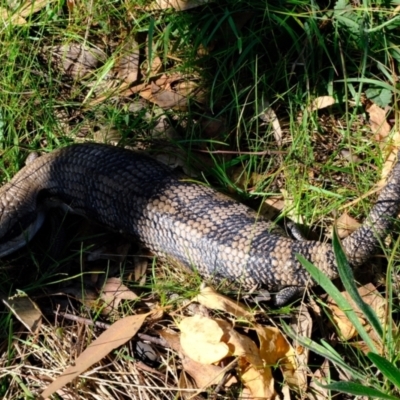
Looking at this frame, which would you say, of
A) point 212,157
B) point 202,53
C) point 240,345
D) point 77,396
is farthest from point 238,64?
point 77,396

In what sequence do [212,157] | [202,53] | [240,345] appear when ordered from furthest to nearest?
[202,53], [212,157], [240,345]

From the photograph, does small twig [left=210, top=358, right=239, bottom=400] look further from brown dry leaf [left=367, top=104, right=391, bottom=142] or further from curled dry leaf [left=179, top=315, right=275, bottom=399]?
brown dry leaf [left=367, top=104, right=391, bottom=142]

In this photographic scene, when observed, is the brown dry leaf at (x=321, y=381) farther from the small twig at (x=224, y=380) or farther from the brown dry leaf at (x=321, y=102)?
the brown dry leaf at (x=321, y=102)

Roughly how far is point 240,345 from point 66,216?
1.65m

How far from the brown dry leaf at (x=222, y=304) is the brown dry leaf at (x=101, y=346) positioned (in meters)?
0.35

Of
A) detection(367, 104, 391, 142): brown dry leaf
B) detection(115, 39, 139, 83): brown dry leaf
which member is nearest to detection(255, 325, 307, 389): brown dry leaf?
detection(367, 104, 391, 142): brown dry leaf

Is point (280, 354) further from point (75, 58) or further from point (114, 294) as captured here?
point (75, 58)

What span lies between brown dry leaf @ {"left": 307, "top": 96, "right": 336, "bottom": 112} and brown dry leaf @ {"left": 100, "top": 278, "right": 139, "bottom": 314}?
1592 mm

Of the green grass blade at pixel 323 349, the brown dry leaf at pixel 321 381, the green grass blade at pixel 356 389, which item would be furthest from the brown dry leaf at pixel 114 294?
the green grass blade at pixel 356 389

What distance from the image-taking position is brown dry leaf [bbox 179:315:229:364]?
398 cm

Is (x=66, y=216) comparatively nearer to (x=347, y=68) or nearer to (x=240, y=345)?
(x=240, y=345)

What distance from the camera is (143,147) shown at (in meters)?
5.21

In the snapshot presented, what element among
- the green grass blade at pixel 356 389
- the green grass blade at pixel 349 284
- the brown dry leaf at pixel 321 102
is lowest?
the green grass blade at pixel 356 389

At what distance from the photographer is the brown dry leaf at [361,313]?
4136mm
